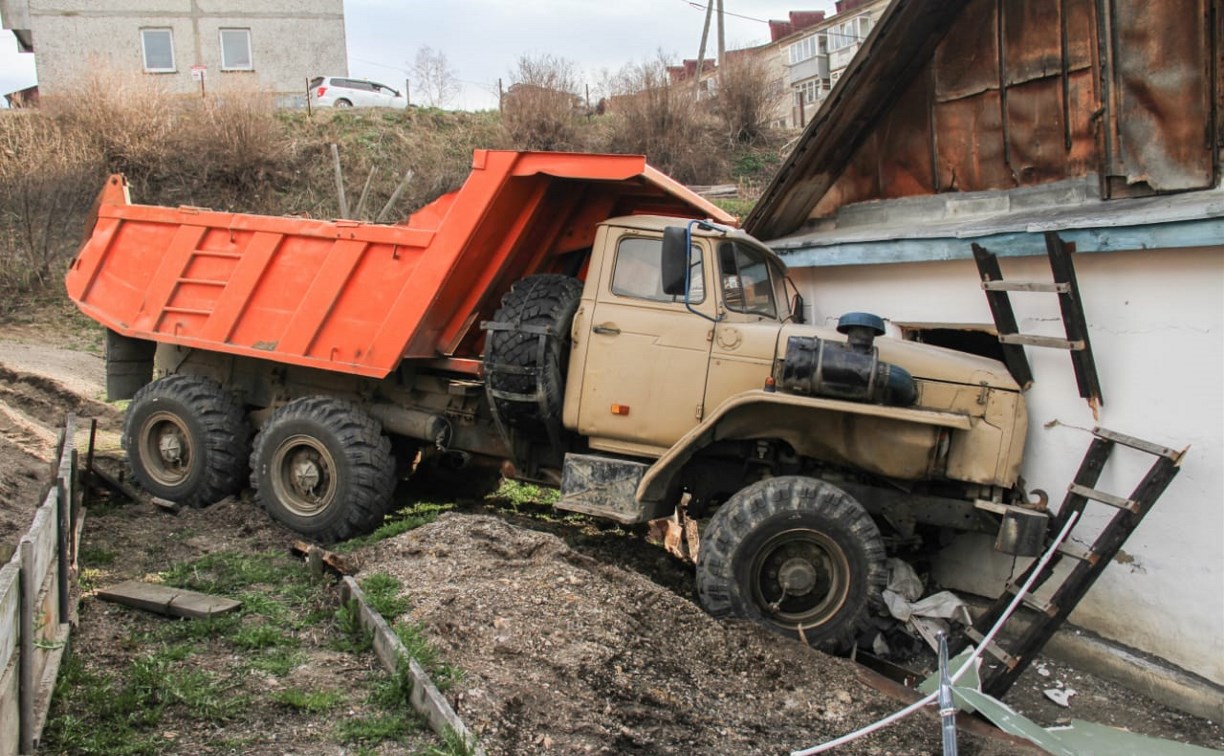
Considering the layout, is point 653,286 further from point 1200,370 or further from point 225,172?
point 225,172

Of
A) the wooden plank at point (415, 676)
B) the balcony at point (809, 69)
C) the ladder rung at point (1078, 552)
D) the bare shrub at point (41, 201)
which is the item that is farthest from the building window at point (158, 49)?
the ladder rung at point (1078, 552)

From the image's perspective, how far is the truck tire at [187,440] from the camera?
8.35 metres

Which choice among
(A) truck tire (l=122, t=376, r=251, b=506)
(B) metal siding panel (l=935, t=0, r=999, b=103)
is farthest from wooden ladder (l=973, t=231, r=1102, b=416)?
(A) truck tire (l=122, t=376, r=251, b=506)

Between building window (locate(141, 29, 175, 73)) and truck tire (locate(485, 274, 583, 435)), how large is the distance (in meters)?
27.1

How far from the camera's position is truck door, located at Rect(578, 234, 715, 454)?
676 centimetres

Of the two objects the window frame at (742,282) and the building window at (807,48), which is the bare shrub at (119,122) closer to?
the window frame at (742,282)

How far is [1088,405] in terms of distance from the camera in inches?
249

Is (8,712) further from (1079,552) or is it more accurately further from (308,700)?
(1079,552)

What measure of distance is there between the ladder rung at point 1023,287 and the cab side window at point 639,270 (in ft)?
6.07

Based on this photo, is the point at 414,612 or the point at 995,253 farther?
the point at 995,253

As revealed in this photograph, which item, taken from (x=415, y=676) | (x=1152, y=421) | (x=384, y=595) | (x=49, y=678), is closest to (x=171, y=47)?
(x=384, y=595)

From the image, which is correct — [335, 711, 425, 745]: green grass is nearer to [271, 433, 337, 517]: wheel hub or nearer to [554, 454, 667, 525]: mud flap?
[554, 454, 667, 525]: mud flap

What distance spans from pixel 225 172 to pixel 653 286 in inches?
626

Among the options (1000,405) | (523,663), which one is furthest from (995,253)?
(523,663)
